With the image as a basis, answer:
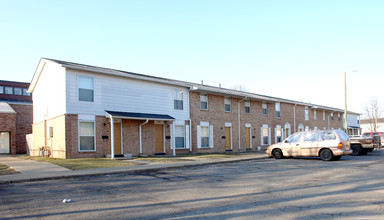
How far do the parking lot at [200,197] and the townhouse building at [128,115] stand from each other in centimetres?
767

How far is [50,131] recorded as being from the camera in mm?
19391

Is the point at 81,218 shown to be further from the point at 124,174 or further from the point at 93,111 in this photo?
the point at 93,111

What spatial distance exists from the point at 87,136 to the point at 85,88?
2.80 metres

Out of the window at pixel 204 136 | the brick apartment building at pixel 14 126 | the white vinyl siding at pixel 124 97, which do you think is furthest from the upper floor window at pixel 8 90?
the window at pixel 204 136

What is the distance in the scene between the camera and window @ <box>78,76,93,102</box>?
18141mm

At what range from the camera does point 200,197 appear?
7750 mm

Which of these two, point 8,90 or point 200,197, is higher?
point 8,90

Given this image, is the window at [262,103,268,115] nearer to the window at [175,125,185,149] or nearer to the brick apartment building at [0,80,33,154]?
the window at [175,125,185,149]

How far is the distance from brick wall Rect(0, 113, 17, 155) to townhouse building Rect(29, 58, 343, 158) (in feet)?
14.3

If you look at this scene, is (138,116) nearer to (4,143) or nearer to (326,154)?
(326,154)

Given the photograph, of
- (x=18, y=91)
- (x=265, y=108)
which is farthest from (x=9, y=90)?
(x=265, y=108)

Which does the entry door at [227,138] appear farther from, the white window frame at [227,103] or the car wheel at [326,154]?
the car wheel at [326,154]

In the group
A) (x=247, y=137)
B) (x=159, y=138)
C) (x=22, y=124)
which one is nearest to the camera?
(x=159, y=138)

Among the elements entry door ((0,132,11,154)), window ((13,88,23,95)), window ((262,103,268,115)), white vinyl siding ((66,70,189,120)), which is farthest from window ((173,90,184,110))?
window ((13,88,23,95))
